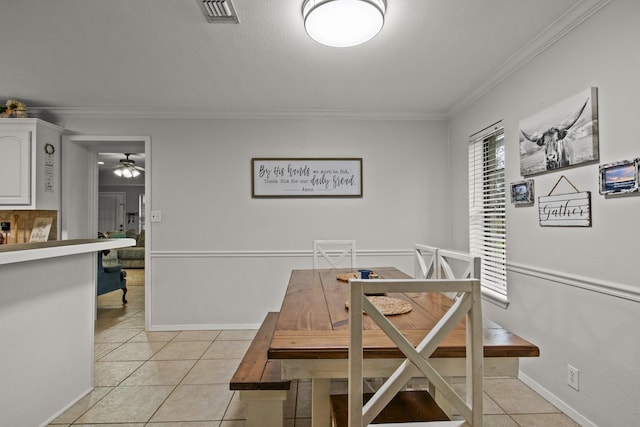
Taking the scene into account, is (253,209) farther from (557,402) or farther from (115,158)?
(115,158)

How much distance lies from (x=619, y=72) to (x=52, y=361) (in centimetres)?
335

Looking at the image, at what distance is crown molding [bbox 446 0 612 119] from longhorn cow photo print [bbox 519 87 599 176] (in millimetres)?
410

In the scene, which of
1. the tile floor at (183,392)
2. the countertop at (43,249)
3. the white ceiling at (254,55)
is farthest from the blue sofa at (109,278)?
the countertop at (43,249)

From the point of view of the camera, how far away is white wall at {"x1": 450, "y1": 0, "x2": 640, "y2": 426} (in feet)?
5.49

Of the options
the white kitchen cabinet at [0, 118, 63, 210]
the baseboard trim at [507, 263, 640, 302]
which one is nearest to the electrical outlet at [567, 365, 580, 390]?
the baseboard trim at [507, 263, 640, 302]

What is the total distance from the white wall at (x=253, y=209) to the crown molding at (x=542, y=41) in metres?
1.00

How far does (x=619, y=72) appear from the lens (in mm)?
1726

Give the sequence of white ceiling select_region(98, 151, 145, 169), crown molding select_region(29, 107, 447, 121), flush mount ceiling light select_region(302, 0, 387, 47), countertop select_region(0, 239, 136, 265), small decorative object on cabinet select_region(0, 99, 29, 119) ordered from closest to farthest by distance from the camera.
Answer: countertop select_region(0, 239, 136, 265) < flush mount ceiling light select_region(302, 0, 387, 47) < small decorative object on cabinet select_region(0, 99, 29, 119) < crown molding select_region(29, 107, 447, 121) < white ceiling select_region(98, 151, 145, 169)

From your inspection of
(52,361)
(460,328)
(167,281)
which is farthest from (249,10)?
(167,281)

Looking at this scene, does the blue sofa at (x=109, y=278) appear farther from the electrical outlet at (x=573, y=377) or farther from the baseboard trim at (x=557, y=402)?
the electrical outlet at (x=573, y=377)

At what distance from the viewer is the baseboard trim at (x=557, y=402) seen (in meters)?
1.94

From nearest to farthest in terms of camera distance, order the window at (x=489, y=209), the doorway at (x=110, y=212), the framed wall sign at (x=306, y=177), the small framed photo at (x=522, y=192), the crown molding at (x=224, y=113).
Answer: the small framed photo at (x=522, y=192)
the window at (x=489, y=209)
the crown molding at (x=224, y=113)
the framed wall sign at (x=306, y=177)
the doorway at (x=110, y=212)

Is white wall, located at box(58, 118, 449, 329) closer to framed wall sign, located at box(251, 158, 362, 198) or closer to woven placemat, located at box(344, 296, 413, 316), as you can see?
framed wall sign, located at box(251, 158, 362, 198)

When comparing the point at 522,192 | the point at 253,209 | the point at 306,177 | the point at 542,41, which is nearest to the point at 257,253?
the point at 253,209
